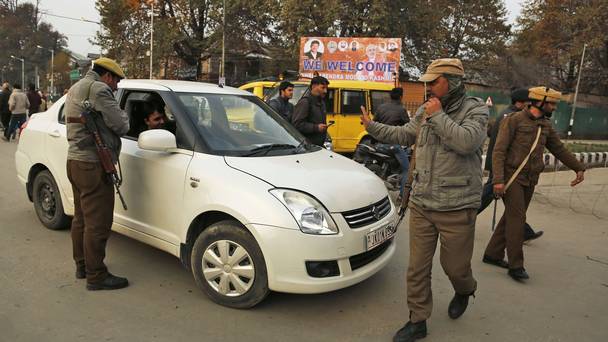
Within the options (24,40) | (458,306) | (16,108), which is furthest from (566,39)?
(24,40)

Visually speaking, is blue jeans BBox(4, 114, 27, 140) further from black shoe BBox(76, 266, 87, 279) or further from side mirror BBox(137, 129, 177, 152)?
side mirror BBox(137, 129, 177, 152)

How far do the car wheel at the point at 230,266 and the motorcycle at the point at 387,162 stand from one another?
440 cm

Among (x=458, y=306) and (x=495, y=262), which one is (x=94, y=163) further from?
(x=495, y=262)

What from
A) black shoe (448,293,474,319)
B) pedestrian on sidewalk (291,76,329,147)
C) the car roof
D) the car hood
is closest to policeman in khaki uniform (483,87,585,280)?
black shoe (448,293,474,319)

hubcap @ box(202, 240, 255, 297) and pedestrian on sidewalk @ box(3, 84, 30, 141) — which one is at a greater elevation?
pedestrian on sidewalk @ box(3, 84, 30, 141)

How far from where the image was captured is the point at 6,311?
3.24m

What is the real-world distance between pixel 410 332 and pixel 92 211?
A: 2.46 metres

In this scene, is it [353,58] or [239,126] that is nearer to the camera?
[239,126]

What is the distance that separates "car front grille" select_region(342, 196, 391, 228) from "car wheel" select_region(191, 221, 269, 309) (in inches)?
26.0

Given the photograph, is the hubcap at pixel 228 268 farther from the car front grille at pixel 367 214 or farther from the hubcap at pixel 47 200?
the hubcap at pixel 47 200

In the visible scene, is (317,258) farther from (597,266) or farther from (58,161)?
(597,266)

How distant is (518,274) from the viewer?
4242mm

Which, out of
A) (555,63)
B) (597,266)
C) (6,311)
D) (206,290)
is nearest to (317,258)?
(206,290)

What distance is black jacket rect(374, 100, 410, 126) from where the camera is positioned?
7.11 meters
